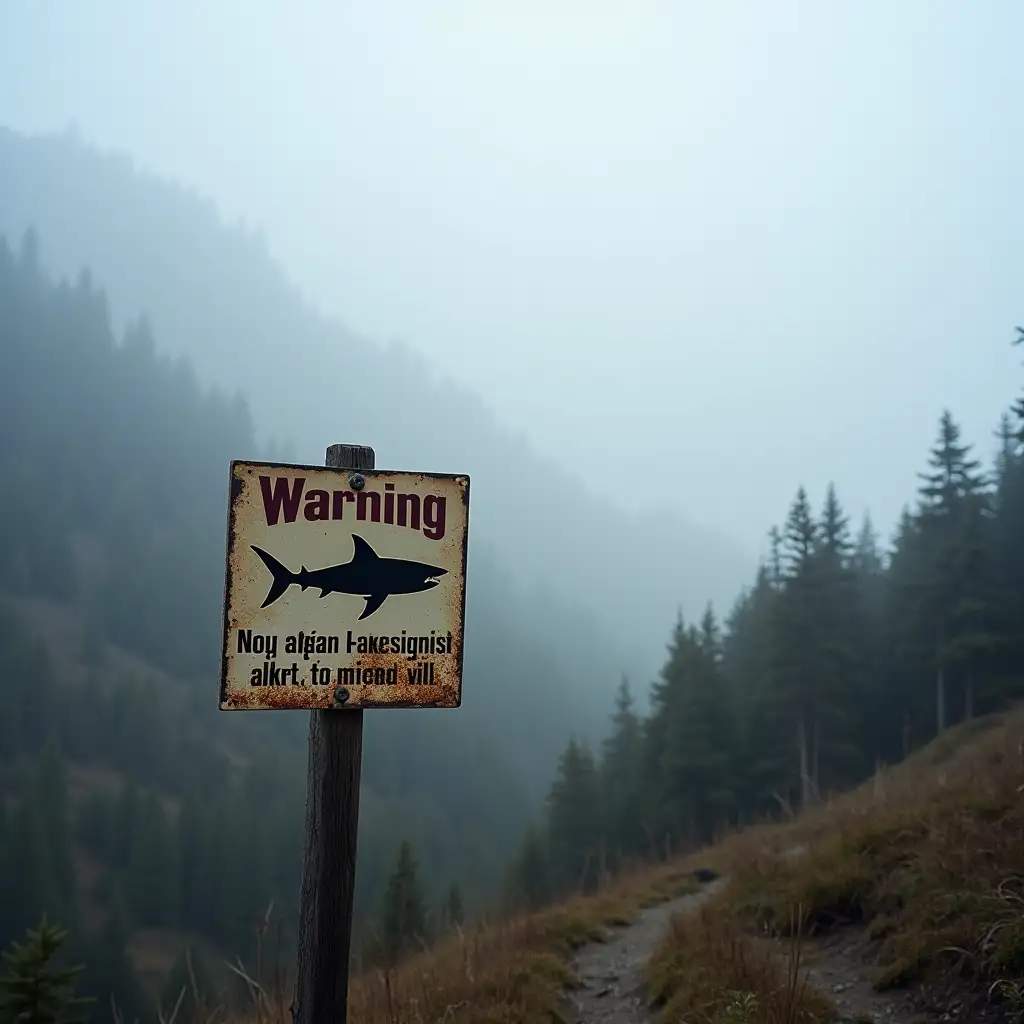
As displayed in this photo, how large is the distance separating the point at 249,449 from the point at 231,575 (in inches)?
7760

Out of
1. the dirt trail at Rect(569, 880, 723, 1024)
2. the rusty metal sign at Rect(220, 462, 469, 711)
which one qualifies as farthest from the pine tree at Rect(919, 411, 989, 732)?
the rusty metal sign at Rect(220, 462, 469, 711)

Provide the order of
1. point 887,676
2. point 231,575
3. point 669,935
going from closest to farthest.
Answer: point 231,575, point 669,935, point 887,676

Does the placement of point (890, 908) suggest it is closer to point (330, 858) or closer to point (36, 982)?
point (330, 858)

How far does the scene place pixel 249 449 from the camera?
190 meters

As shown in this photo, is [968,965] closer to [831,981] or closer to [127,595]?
[831,981]

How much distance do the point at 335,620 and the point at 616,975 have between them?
484cm

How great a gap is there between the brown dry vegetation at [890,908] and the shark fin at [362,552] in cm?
225

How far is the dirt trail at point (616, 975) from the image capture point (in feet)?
17.0

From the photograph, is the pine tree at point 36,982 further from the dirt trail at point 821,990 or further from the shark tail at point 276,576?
the shark tail at point 276,576

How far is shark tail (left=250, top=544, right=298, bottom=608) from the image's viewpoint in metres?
2.56

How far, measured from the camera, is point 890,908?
5289mm

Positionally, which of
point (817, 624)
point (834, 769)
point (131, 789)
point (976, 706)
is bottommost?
point (131, 789)

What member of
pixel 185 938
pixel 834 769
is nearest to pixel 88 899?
pixel 185 938

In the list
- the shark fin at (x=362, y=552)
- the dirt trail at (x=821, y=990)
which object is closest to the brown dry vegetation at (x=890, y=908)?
the dirt trail at (x=821, y=990)
